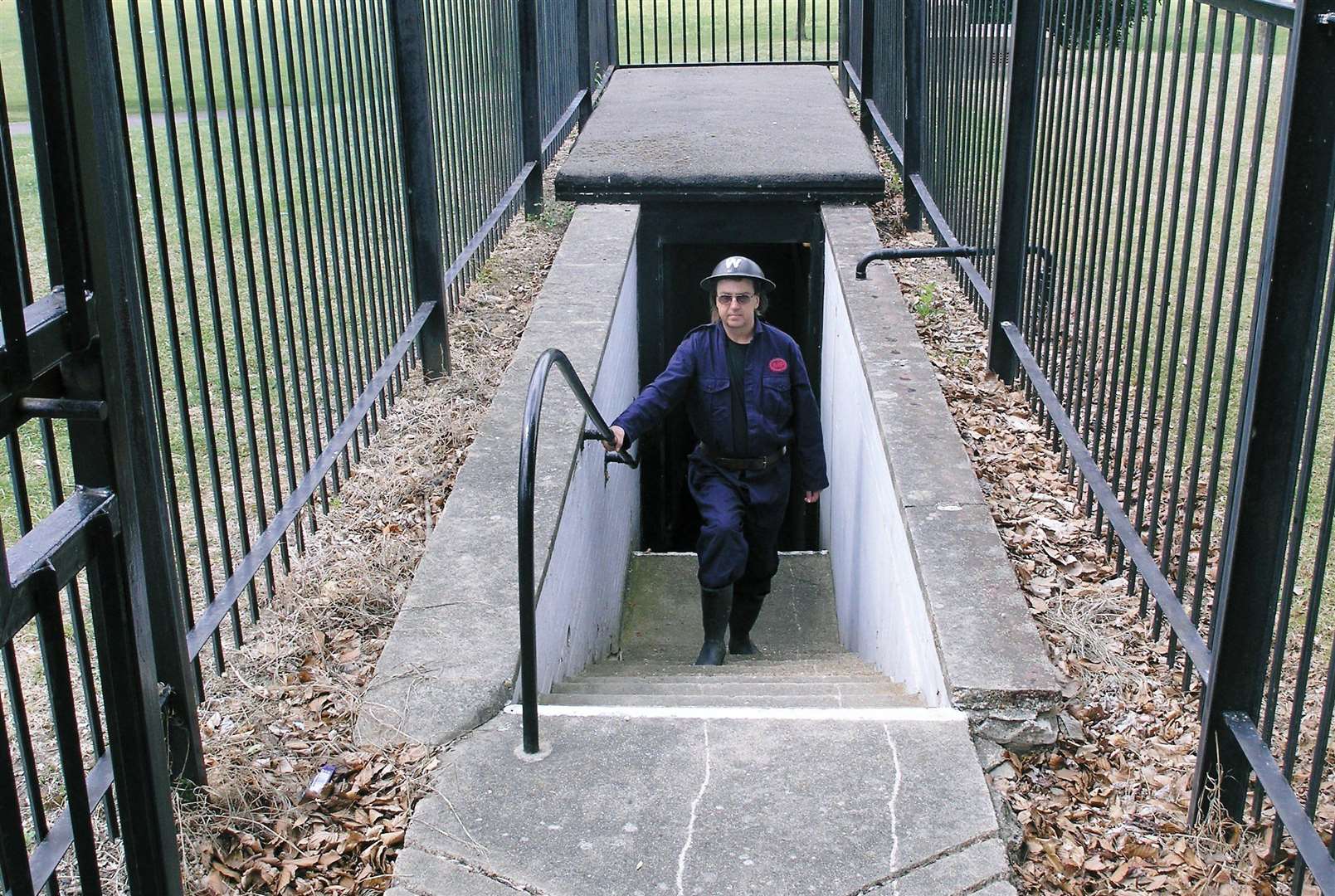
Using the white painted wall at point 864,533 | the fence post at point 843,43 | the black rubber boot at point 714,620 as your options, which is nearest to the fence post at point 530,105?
the white painted wall at point 864,533

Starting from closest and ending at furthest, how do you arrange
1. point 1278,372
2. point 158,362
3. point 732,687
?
point 1278,372, point 158,362, point 732,687

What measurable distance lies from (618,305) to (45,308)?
4.99 metres

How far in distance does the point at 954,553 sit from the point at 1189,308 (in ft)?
8.79

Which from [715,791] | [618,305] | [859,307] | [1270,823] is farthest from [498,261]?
[1270,823]

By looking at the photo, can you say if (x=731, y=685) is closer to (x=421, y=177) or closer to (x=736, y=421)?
(x=736, y=421)

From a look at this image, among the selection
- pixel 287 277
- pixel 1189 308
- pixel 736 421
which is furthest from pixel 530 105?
pixel 1189 308

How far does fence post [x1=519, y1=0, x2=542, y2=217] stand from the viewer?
836 centimetres

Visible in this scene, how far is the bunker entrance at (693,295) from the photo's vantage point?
328 inches

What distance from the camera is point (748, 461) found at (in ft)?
19.6

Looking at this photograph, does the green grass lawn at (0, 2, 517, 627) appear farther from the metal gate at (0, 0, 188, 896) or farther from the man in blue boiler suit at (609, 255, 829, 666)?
the man in blue boiler suit at (609, 255, 829, 666)

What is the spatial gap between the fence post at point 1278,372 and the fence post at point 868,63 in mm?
7908

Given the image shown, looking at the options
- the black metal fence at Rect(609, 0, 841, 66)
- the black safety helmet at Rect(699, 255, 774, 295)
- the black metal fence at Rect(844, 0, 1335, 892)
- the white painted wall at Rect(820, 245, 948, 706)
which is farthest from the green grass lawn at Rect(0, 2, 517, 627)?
the black metal fence at Rect(609, 0, 841, 66)

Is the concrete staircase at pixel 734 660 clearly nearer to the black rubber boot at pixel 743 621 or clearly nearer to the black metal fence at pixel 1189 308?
the black rubber boot at pixel 743 621

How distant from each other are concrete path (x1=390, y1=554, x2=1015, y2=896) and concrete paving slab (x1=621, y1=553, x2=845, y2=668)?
374cm
